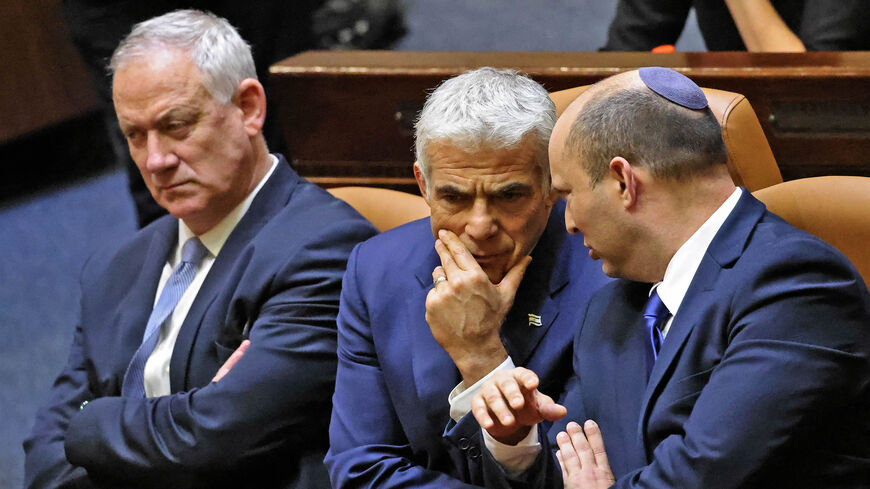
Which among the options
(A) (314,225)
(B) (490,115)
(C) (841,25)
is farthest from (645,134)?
(C) (841,25)

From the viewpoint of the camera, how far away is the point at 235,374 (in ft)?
7.20

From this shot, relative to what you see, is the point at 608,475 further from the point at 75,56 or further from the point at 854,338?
the point at 75,56

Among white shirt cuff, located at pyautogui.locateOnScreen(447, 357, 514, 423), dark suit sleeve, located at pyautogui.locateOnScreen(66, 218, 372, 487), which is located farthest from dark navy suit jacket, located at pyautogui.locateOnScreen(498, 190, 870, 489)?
dark suit sleeve, located at pyautogui.locateOnScreen(66, 218, 372, 487)

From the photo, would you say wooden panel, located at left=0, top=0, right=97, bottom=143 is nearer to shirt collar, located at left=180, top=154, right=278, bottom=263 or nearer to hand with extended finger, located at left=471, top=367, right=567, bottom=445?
shirt collar, located at left=180, top=154, right=278, bottom=263

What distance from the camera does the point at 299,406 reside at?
2.22 m

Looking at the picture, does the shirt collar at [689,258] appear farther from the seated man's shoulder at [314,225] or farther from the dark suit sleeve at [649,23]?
the dark suit sleeve at [649,23]

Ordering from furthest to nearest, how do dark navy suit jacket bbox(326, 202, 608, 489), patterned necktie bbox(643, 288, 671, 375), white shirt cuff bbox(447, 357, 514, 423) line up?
dark navy suit jacket bbox(326, 202, 608, 489) → white shirt cuff bbox(447, 357, 514, 423) → patterned necktie bbox(643, 288, 671, 375)

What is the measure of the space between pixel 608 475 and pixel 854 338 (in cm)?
45

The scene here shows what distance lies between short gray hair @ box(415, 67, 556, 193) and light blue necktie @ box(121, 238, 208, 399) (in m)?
0.74

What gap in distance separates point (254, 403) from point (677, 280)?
891mm

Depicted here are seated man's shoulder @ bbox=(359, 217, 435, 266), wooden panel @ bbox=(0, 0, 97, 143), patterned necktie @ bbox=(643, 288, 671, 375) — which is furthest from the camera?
wooden panel @ bbox=(0, 0, 97, 143)

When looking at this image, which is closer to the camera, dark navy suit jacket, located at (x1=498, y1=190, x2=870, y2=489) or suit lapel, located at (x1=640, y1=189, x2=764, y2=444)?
dark navy suit jacket, located at (x1=498, y1=190, x2=870, y2=489)

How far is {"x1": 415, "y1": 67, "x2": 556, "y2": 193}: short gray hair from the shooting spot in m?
1.92

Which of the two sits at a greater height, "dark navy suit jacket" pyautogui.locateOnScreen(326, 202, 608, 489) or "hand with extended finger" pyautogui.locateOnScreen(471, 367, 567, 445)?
"hand with extended finger" pyautogui.locateOnScreen(471, 367, 567, 445)
